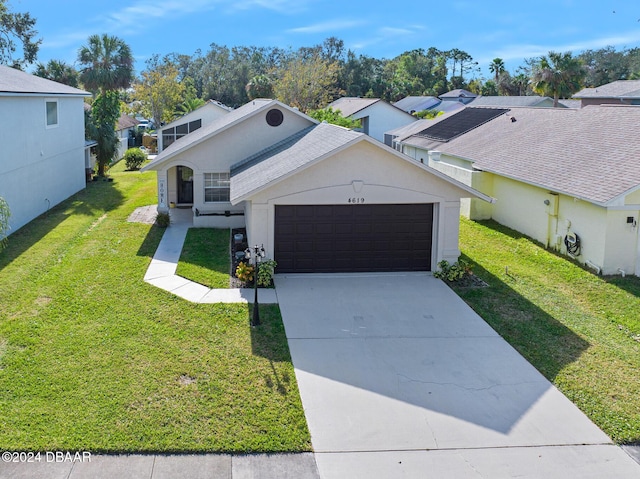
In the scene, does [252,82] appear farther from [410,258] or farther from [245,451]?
[245,451]

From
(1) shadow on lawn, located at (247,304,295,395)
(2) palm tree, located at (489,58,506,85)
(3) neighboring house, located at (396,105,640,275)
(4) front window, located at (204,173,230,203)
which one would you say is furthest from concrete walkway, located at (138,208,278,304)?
(2) palm tree, located at (489,58,506,85)

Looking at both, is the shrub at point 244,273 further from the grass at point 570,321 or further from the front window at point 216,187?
the front window at point 216,187

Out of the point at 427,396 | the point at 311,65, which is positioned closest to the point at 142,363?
the point at 427,396

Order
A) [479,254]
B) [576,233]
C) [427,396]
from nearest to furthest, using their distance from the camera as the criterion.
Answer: [427,396] < [576,233] < [479,254]

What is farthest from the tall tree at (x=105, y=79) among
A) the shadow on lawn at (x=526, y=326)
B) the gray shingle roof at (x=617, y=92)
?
the gray shingle roof at (x=617, y=92)

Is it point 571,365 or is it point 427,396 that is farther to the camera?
point 571,365

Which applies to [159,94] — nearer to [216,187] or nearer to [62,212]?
[62,212]
